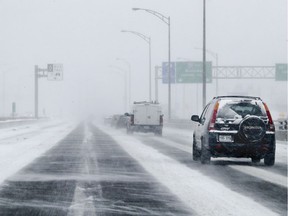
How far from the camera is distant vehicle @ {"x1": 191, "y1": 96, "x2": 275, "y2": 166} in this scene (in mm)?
16422

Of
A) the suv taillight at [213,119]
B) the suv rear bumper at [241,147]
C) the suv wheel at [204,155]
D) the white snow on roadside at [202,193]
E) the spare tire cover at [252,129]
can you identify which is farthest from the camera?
the suv wheel at [204,155]

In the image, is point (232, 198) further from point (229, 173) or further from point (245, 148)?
point (245, 148)

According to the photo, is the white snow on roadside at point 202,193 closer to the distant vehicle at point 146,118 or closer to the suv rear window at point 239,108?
the suv rear window at point 239,108

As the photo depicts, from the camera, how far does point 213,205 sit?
9469mm

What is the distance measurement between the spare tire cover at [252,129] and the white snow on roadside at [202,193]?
62.3 inches

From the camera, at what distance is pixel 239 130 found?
16.4 metres

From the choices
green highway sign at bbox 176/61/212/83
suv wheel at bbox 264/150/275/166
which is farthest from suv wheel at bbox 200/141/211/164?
green highway sign at bbox 176/61/212/83

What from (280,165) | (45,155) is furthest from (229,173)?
(45,155)

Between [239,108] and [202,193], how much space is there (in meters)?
6.40

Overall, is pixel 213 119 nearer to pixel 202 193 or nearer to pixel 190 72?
pixel 202 193

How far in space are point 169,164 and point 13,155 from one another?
5.36 metres

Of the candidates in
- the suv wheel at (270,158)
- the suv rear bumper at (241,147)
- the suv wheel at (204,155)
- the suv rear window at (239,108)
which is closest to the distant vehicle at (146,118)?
the suv wheel at (204,155)

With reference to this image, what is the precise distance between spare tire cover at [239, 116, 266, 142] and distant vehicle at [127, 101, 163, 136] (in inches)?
1010

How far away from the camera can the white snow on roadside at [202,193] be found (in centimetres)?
905
